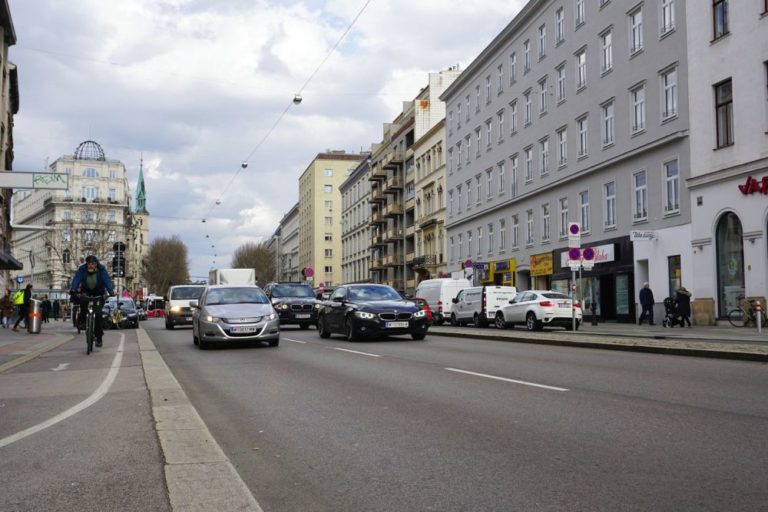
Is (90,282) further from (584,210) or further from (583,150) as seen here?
(583,150)

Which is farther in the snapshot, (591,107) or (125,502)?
(591,107)

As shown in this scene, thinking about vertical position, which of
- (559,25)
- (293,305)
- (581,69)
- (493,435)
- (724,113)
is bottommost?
(493,435)

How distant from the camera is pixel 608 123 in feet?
118

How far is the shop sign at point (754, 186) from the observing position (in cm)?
2481

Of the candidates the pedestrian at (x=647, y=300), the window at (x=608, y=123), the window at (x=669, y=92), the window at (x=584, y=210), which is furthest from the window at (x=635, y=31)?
the pedestrian at (x=647, y=300)

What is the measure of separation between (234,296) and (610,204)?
890 inches

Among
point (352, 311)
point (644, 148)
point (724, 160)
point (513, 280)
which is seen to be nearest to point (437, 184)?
point (513, 280)

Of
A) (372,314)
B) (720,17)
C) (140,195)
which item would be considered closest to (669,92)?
(720,17)

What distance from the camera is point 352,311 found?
1906 centimetres

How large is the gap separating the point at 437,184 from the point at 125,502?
200ft

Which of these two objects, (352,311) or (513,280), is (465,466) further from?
(513,280)

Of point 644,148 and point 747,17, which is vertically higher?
point 747,17

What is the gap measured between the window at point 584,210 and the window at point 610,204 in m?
1.95

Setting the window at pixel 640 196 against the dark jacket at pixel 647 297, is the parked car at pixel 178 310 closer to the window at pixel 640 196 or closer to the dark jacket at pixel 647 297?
the dark jacket at pixel 647 297
